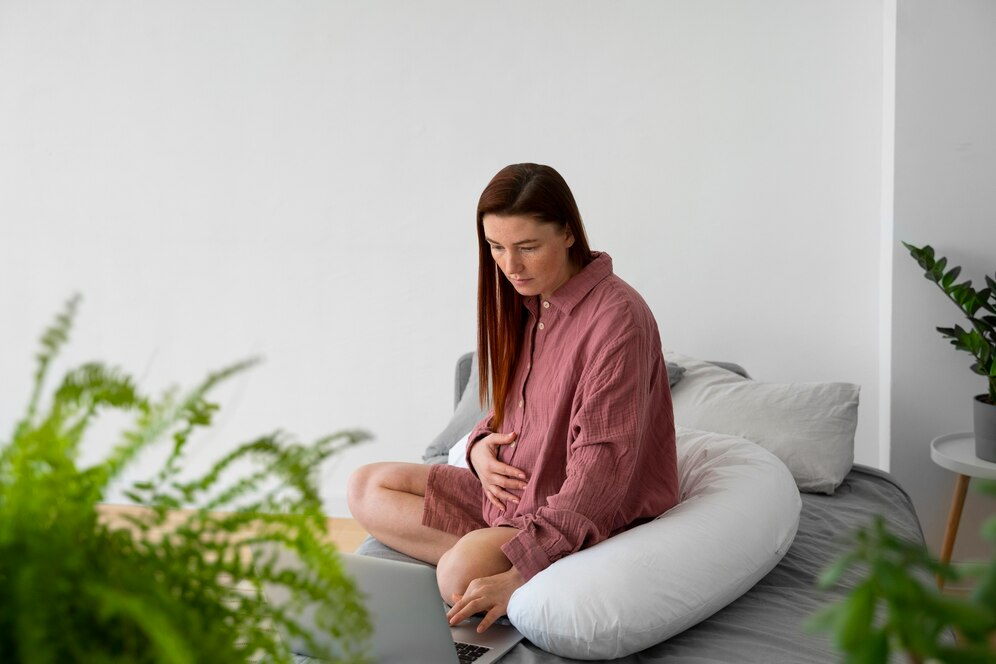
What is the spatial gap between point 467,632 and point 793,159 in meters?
2.06

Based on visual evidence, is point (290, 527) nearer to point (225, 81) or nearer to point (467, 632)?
point (467, 632)

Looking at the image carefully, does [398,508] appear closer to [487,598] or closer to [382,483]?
[382,483]

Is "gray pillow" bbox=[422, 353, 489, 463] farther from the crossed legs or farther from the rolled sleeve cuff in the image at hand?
the rolled sleeve cuff

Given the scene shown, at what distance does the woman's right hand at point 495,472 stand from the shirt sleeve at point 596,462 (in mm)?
160

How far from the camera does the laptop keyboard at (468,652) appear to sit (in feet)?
5.62

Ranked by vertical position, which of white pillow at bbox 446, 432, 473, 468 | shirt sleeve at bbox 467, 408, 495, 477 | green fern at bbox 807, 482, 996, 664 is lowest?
white pillow at bbox 446, 432, 473, 468

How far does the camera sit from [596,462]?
1925 mm

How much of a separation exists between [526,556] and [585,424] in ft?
0.91

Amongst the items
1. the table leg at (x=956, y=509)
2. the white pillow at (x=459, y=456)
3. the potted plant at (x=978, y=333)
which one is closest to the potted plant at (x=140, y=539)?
the white pillow at (x=459, y=456)

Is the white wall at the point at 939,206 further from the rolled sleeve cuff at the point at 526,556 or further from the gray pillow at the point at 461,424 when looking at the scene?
the rolled sleeve cuff at the point at 526,556

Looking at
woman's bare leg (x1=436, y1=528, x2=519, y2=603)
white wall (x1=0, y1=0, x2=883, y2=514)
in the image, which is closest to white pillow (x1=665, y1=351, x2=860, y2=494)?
white wall (x1=0, y1=0, x2=883, y2=514)

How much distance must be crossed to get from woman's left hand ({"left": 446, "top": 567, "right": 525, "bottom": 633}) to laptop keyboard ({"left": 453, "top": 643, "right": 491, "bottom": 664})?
40mm

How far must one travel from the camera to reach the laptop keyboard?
171 cm

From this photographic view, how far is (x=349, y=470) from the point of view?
4.04 m
